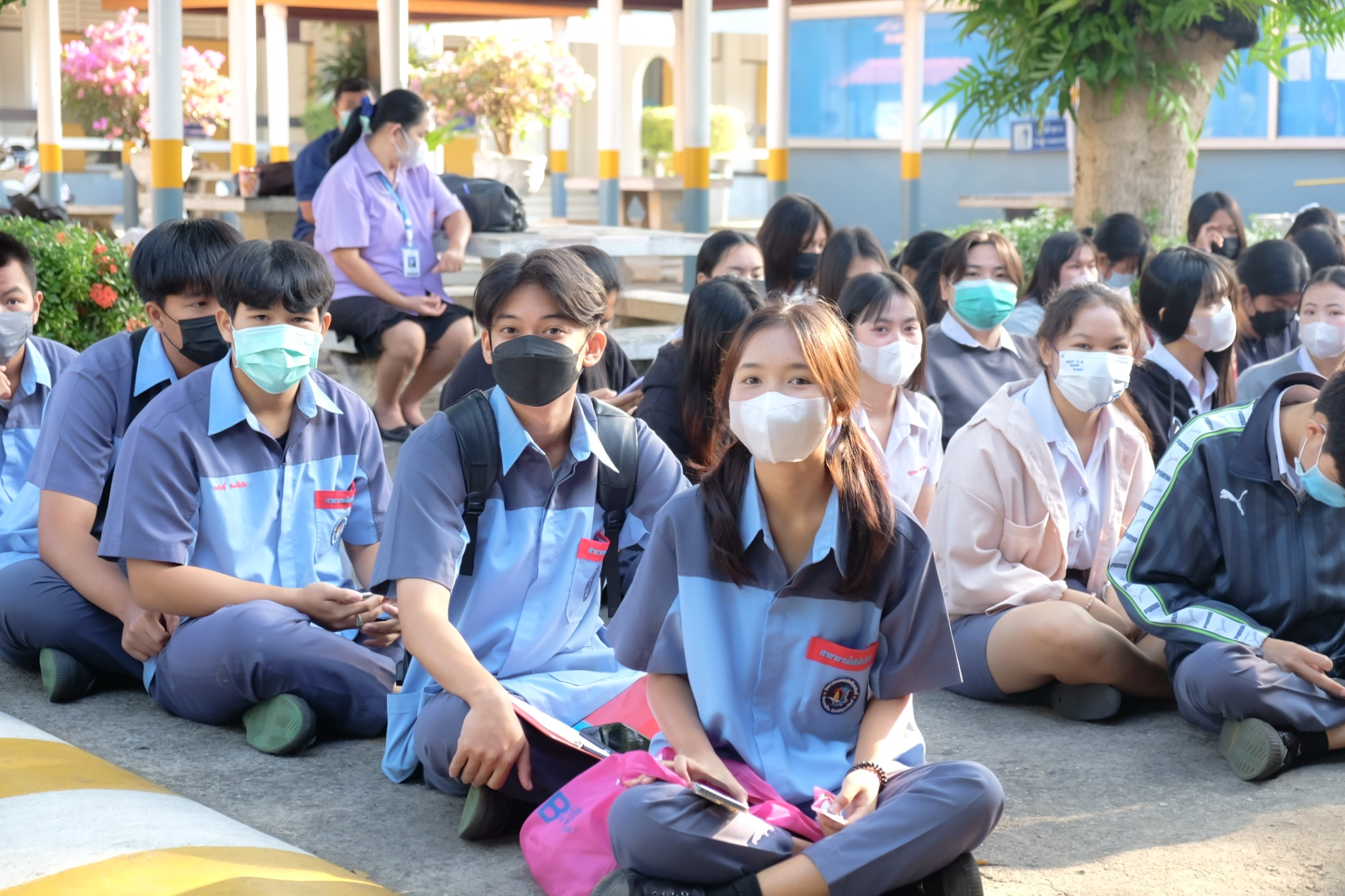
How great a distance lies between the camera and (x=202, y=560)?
3354mm

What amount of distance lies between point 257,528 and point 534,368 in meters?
0.89

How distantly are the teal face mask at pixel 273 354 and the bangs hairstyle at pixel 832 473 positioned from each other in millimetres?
1184

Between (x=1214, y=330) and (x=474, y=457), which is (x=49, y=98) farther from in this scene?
(x=474, y=457)

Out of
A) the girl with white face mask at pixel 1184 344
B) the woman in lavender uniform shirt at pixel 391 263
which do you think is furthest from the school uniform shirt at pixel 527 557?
the woman in lavender uniform shirt at pixel 391 263

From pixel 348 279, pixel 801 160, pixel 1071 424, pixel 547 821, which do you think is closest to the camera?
pixel 547 821

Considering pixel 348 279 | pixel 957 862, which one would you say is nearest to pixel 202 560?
pixel 957 862

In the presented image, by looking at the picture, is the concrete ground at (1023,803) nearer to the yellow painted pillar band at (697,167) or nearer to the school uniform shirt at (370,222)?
the school uniform shirt at (370,222)

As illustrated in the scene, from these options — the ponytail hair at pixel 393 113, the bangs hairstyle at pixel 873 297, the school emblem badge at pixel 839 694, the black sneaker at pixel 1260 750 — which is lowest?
the black sneaker at pixel 1260 750

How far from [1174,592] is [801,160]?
Answer: 1538 cm

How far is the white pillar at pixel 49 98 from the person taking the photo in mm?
12602

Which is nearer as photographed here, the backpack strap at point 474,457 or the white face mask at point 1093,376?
the backpack strap at point 474,457

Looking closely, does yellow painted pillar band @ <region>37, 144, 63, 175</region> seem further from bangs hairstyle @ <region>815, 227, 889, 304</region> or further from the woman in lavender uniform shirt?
bangs hairstyle @ <region>815, 227, 889, 304</region>

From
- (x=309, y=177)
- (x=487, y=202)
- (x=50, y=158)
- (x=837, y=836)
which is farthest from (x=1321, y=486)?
(x=50, y=158)

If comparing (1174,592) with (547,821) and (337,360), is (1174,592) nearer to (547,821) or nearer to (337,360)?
(547,821)
